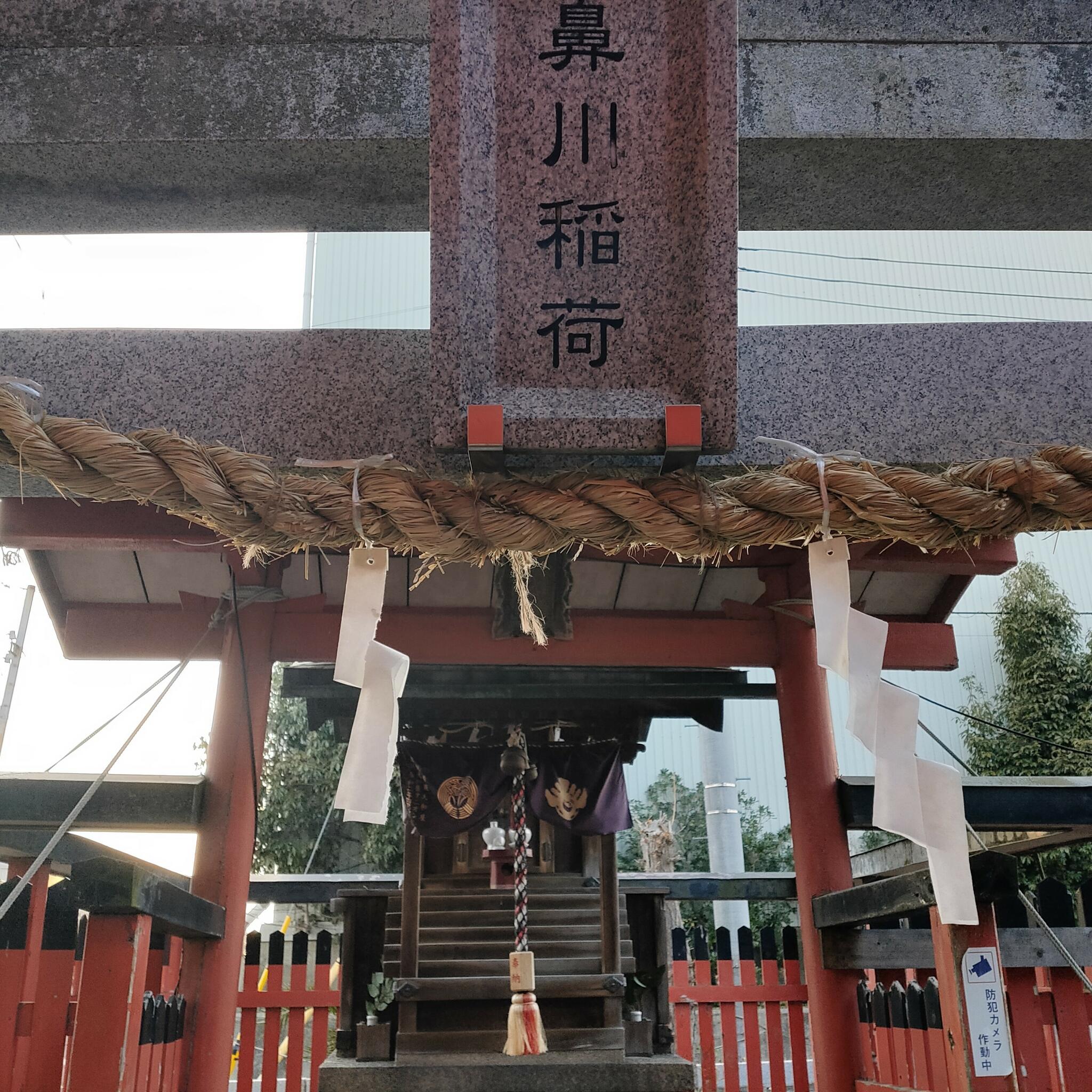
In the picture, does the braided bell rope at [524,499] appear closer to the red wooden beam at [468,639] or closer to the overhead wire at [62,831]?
the overhead wire at [62,831]

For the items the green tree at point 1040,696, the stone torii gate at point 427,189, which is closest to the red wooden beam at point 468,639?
the stone torii gate at point 427,189

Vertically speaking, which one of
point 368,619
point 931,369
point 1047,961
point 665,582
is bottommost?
point 1047,961

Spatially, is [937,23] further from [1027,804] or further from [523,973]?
[523,973]

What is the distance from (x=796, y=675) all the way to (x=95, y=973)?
10.7 feet

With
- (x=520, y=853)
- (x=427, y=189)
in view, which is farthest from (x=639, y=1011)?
(x=427, y=189)

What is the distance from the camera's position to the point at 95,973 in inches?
86.1

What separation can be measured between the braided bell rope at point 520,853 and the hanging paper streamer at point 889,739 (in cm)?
352

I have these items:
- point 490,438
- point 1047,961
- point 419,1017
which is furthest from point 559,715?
point 490,438

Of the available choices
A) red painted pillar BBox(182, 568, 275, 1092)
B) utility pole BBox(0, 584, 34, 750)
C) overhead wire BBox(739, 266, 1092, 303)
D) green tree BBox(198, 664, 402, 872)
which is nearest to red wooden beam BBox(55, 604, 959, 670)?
red painted pillar BBox(182, 568, 275, 1092)

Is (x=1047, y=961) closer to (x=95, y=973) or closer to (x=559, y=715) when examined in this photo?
(x=95, y=973)

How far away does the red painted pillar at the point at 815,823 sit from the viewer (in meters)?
3.95

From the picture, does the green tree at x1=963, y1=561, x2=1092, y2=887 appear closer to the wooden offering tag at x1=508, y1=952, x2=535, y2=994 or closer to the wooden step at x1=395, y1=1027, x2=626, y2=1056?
the wooden step at x1=395, y1=1027, x2=626, y2=1056

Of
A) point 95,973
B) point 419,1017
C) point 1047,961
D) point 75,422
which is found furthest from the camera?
point 419,1017

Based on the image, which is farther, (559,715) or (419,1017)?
(559,715)
